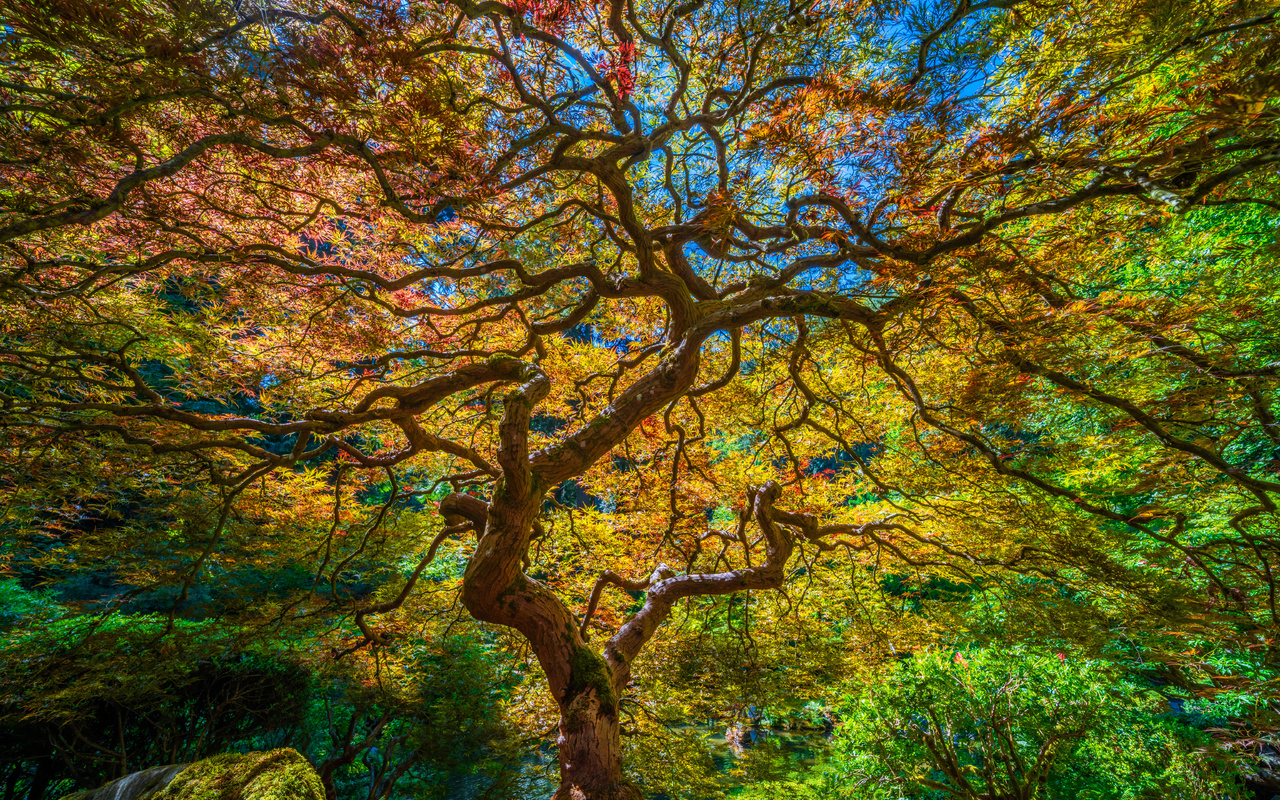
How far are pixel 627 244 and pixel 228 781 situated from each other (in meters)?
3.23

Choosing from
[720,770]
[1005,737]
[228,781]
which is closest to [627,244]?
[228,781]

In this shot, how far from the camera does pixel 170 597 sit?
6059 millimetres

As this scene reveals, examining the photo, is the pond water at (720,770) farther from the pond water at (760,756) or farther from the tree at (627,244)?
the tree at (627,244)

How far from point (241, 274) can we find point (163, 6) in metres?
1.45

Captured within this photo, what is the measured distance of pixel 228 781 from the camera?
5.53 ft

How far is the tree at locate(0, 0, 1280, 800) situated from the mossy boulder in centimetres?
79

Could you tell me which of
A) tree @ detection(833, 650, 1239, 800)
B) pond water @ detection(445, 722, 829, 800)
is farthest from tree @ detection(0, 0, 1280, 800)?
pond water @ detection(445, 722, 829, 800)

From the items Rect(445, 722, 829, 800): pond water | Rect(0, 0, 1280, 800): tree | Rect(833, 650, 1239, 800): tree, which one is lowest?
Rect(445, 722, 829, 800): pond water

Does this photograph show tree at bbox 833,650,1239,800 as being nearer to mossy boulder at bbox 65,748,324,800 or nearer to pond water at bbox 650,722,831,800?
pond water at bbox 650,722,831,800

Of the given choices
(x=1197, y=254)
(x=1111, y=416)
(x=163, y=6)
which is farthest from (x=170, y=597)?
(x=1197, y=254)

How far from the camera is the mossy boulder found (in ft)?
5.36

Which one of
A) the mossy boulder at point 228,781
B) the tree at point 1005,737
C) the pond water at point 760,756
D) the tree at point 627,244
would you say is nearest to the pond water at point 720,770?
the pond water at point 760,756

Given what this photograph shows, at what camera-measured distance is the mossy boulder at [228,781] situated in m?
1.63

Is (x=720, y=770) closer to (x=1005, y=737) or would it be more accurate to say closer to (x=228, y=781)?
(x=1005, y=737)
